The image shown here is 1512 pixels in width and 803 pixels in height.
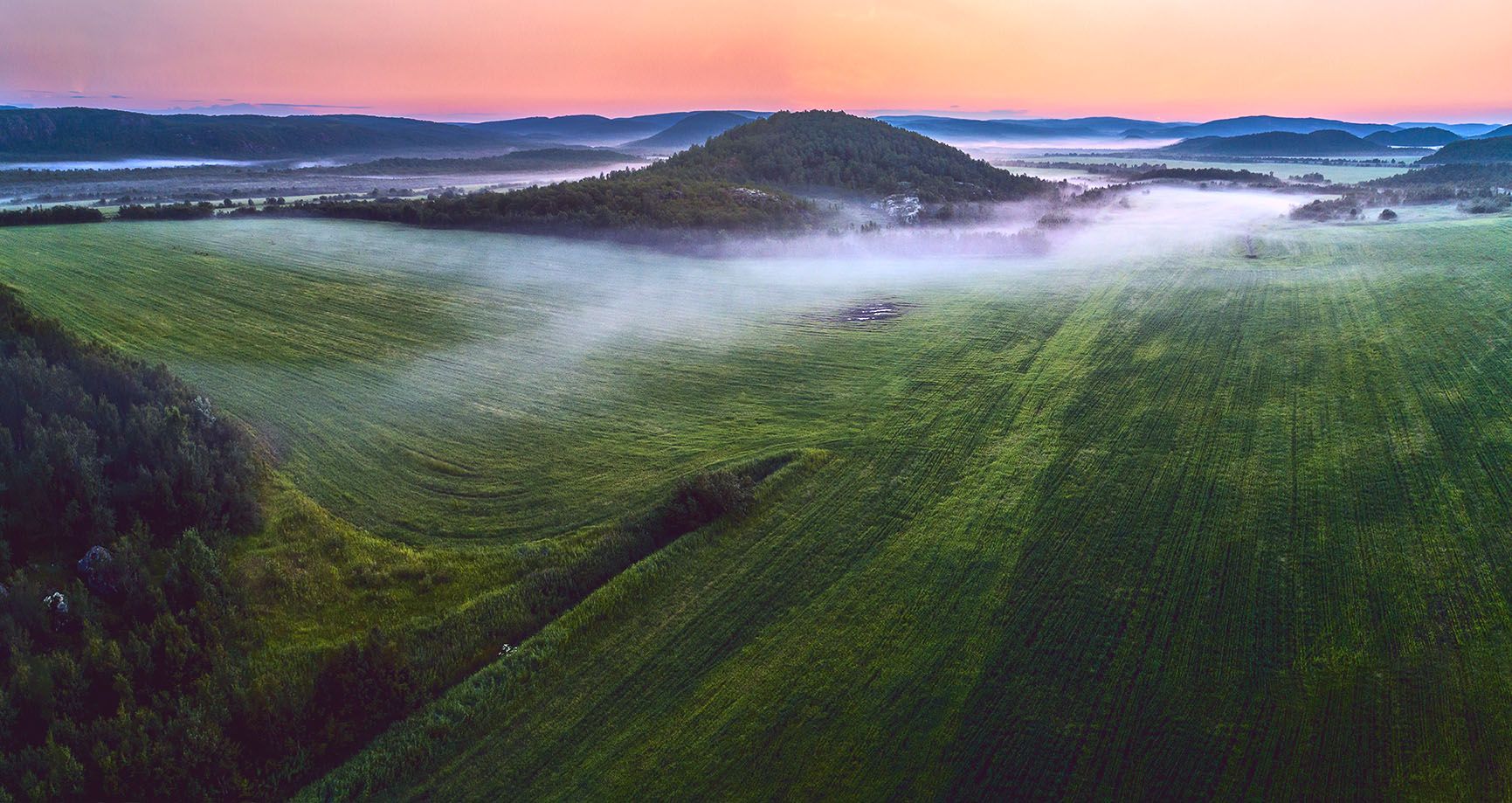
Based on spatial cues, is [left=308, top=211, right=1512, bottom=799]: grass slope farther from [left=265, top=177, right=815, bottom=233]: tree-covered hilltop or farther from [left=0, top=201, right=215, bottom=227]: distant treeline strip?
[left=0, top=201, right=215, bottom=227]: distant treeline strip

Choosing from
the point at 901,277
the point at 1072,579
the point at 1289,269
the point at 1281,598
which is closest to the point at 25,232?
the point at 901,277

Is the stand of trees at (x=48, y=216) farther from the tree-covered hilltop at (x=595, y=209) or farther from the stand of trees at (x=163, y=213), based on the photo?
the tree-covered hilltop at (x=595, y=209)

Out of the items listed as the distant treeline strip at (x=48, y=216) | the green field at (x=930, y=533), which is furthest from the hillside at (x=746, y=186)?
the green field at (x=930, y=533)

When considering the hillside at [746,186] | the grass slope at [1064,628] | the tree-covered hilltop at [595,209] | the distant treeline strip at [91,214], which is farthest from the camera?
the hillside at [746,186]

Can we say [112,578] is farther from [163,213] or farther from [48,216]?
[163,213]

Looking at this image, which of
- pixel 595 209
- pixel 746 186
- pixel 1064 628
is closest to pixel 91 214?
pixel 595 209

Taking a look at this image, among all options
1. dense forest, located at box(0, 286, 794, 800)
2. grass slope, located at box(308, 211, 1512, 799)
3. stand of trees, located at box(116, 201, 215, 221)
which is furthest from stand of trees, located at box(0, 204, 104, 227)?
grass slope, located at box(308, 211, 1512, 799)
